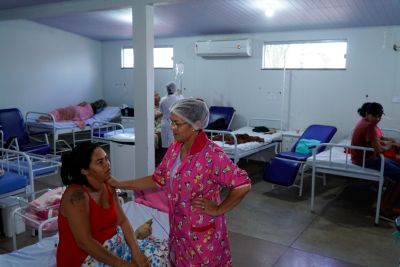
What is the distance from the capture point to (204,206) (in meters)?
1.81

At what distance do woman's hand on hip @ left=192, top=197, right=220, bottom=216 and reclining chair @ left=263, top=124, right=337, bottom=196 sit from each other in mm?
2936

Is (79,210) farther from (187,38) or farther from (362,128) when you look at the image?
(187,38)

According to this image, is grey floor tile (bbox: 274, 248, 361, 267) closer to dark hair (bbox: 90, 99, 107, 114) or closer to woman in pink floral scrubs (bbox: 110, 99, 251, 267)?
woman in pink floral scrubs (bbox: 110, 99, 251, 267)

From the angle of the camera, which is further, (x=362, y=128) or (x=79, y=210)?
(x=362, y=128)

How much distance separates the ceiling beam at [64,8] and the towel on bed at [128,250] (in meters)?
2.62

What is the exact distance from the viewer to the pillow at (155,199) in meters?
2.98

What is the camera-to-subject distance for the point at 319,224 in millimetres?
3924

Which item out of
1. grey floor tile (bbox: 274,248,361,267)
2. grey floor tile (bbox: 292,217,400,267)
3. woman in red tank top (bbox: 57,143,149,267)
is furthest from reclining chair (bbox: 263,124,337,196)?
woman in red tank top (bbox: 57,143,149,267)

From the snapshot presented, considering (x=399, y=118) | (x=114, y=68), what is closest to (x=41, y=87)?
(x=114, y=68)

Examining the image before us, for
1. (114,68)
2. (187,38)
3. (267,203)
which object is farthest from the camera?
(114,68)

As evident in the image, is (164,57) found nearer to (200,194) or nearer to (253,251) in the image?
(253,251)

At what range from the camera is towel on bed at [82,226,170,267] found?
1852 millimetres

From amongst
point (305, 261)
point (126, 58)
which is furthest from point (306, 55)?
point (126, 58)

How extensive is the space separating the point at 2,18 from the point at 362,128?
536cm
